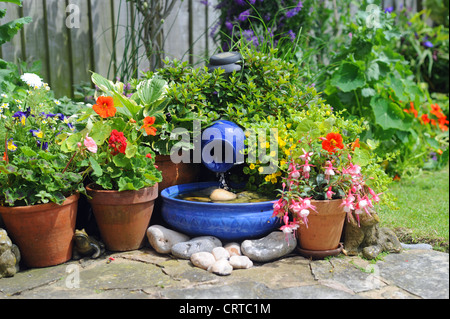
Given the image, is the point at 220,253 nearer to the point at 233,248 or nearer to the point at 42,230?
the point at 233,248

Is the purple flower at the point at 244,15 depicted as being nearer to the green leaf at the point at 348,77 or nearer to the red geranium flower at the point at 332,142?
the green leaf at the point at 348,77

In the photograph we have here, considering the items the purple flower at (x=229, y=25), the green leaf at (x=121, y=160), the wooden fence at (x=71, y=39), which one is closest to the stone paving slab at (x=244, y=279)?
the green leaf at (x=121, y=160)

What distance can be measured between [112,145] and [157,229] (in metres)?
0.54

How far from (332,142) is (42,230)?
158 centimetres

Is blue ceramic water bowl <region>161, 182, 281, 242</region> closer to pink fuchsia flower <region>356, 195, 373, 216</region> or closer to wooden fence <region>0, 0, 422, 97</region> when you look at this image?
A: pink fuchsia flower <region>356, 195, 373, 216</region>

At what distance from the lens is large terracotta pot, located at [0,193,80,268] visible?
92.4 inches

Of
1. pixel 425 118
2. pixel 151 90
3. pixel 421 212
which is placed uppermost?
pixel 151 90

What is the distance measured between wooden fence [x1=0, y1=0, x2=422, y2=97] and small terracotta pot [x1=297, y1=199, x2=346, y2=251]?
160 centimetres

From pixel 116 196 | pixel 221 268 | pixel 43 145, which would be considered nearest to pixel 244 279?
pixel 221 268

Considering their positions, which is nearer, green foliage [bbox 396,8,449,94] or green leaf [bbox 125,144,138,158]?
green leaf [bbox 125,144,138,158]

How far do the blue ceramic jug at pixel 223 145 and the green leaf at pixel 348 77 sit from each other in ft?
4.64

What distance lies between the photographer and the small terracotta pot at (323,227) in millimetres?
2473

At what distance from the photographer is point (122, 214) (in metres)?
2.59

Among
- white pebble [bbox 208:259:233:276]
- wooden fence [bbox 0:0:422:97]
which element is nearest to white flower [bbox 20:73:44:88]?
wooden fence [bbox 0:0:422:97]
